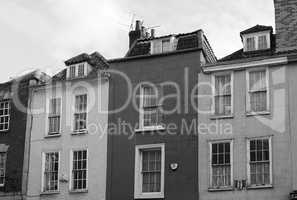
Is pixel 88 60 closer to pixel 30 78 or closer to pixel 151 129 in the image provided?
pixel 30 78

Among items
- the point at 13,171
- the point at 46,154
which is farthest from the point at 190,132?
the point at 13,171

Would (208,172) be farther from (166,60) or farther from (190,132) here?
(166,60)

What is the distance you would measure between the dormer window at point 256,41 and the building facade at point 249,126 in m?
0.70

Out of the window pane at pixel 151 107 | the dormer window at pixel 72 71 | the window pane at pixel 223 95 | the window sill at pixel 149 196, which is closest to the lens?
the window sill at pixel 149 196

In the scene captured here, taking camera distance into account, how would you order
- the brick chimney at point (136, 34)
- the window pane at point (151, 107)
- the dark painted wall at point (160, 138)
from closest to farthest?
the dark painted wall at point (160, 138) → the window pane at point (151, 107) → the brick chimney at point (136, 34)

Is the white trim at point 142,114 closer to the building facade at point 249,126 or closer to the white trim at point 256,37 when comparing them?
the building facade at point 249,126

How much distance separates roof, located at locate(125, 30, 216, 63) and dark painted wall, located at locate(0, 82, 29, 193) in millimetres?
6430

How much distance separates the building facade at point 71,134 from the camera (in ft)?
97.5

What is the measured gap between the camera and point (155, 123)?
29031 mm

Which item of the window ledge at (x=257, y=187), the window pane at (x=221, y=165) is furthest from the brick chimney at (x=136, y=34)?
the window ledge at (x=257, y=187)

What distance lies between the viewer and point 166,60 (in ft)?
97.3

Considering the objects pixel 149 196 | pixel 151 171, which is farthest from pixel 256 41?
pixel 149 196

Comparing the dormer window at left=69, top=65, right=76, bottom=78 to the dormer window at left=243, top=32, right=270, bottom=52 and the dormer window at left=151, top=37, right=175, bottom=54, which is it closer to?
the dormer window at left=151, top=37, right=175, bottom=54

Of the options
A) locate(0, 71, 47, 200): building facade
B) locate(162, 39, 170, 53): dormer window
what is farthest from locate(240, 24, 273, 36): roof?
locate(0, 71, 47, 200): building facade
